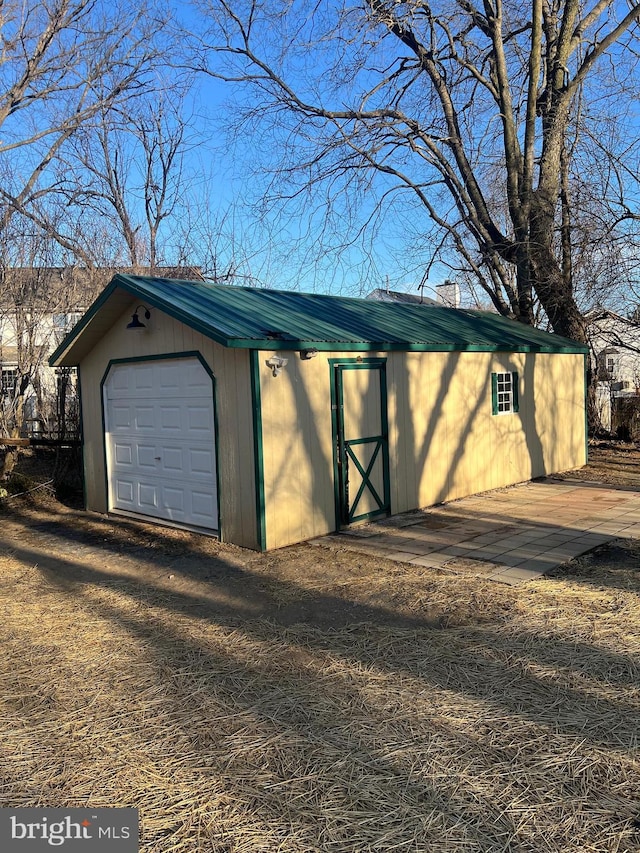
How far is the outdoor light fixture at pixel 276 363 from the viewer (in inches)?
284

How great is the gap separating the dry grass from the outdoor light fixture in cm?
268

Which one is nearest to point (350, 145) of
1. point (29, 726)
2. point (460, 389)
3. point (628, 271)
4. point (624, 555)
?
point (628, 271)

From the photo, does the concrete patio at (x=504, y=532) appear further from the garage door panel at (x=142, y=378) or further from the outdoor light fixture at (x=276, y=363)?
the garage door panel at (x=142, y=378)

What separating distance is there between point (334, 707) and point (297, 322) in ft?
17.4

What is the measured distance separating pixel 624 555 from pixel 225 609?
402 centimetres

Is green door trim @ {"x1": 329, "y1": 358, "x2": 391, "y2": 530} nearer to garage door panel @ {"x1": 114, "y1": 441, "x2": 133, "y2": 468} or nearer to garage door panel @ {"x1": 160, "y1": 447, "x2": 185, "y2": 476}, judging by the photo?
garage door panel @ {"x1": 160, "y1": 447, "x2": 185, "y2": 476}

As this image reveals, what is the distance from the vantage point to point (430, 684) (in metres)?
3.95

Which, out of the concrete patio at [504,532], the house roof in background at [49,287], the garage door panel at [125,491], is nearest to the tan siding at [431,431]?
the concrete patio at [504,532]

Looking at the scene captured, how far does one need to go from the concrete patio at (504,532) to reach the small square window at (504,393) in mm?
1478

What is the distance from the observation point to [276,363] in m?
7.23

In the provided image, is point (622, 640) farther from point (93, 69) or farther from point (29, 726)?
point (93, 69)

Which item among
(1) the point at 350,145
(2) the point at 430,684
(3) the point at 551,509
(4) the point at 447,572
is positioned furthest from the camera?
(1) the point at 350,145

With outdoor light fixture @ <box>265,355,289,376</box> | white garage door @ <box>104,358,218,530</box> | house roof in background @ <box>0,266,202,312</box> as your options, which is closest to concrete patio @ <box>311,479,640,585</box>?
white garage door @ <box>104,358,218,530</box>

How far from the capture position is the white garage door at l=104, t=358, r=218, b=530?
7.99 m
